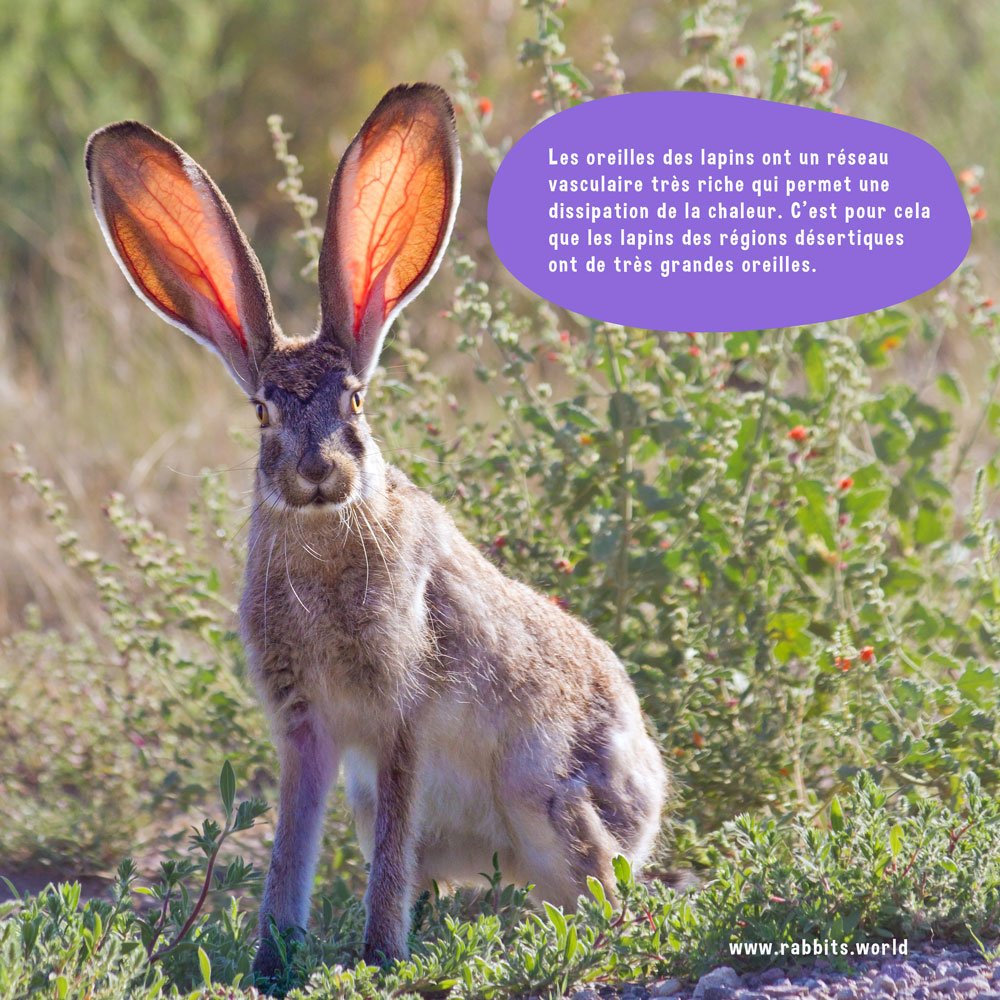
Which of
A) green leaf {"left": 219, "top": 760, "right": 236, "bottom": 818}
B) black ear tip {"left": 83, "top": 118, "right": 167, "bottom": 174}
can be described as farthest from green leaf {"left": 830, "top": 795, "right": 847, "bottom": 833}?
black ear tip {"left": 83, "top": 118, "right": 167, "bottom": 174}

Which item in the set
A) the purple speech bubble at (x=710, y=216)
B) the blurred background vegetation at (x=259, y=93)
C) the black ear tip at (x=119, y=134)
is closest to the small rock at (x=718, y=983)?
the purple speech bubble at (x=710, y=216)

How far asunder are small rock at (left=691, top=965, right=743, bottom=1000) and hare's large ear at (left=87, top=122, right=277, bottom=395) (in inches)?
65.3

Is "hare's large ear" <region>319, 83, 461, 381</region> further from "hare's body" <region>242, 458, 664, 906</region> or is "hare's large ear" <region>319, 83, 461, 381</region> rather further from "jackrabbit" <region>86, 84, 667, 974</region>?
"hare's body" <region>242, 458, 664, 906</region>

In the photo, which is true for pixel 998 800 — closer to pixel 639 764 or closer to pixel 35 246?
pixel 639 764

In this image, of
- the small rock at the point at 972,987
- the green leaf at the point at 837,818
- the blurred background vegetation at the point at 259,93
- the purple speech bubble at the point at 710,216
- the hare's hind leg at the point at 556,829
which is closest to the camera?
the small rock at the point at 972,987

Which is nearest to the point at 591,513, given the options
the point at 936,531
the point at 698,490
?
the point at 698,490

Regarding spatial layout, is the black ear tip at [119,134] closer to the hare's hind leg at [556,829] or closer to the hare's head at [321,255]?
the hare's head at [321,255]

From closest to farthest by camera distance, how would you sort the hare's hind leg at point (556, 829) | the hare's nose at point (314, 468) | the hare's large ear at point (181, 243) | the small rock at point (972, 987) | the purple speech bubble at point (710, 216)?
the small rock at point (972, 987)
the hare's nose at point (314, 468)
the hare's large ear at point (181, 243)
the hare's hind leg at point (556, 829)
the purple speech bubble at point (710, 216)

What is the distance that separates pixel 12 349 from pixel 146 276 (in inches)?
219

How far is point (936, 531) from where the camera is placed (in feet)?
16.1

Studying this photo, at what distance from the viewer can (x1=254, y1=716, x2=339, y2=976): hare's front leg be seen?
3.60 m

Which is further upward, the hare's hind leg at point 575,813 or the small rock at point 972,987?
the hare's hind leg at point 575,813

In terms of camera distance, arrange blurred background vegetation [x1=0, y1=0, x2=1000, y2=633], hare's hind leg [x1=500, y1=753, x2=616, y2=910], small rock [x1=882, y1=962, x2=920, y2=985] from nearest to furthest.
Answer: small rock [x1=882, y1=962, x2=920, y2=985], hare's hind leg [x1=500, y1=753, x2=616, y2=910], blurred background vegetation [x1=0, y1=0, x2=1000, y2=633]

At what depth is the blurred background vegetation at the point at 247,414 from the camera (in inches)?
178
